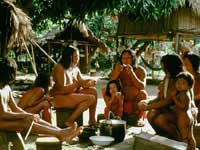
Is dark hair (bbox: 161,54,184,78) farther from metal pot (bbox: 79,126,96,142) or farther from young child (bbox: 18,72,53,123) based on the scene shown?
young child (bbox: 18,72,53,123)

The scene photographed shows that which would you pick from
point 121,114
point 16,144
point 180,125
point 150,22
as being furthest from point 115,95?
point 150,22

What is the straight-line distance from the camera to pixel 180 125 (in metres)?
4.75

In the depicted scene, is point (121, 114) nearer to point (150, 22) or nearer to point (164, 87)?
point (164, 87)

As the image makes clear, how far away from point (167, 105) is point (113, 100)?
4.89ft

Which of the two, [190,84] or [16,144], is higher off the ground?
[190,84]

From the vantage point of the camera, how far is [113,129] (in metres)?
5.32

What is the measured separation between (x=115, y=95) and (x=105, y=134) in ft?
4.04

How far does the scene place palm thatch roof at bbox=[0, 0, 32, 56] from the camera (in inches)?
295

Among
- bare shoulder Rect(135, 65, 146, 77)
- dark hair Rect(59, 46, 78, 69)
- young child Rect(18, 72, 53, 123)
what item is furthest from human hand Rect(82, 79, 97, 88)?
bare shoulder Rect(135, 65, 146, 77)

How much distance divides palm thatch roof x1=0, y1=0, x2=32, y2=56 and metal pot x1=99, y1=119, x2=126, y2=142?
313 centimetres

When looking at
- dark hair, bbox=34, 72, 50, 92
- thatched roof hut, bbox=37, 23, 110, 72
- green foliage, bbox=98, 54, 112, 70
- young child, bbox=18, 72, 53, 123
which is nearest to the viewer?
young child, bbox=18, 72, 53, 123

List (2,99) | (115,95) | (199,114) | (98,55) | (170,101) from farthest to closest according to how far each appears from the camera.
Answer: (98,55) → (115,95) → (199,114) → (170,101) → (2,99)

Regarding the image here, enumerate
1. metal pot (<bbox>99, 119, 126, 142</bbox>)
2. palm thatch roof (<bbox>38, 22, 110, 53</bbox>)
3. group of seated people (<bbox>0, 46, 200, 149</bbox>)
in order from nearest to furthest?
group of seated people (<bbox>0, 46, 200, 149</bbox>) → metal pot (<bbox>99, 119, 126, 142</bbox>) → palm thatch roof (<bbox>38, 22, 110, 53</bbox>)

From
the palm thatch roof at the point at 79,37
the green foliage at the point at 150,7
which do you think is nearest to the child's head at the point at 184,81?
the green foliage at the point at 150,7
